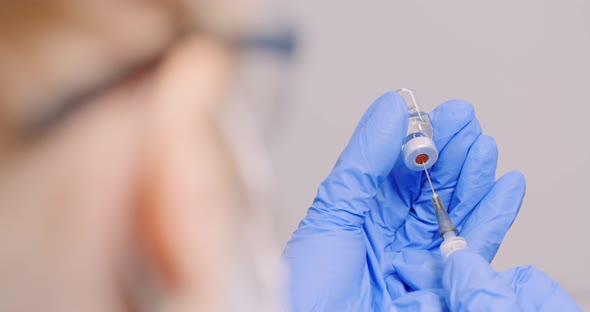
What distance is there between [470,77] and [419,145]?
0.45m

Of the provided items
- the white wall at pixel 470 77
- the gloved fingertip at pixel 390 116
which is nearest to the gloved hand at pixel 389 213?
the gloved fingertip at pixel 390 116

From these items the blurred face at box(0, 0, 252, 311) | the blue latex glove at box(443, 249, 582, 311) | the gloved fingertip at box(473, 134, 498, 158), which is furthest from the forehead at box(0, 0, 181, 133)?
the gloved fingertip at box(473, 134, 498, 158)

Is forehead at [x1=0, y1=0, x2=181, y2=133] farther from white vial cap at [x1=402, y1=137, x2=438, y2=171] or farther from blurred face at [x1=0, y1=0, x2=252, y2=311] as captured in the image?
white vial cap at [x1=402, y1=137, x2=438, y2=171]

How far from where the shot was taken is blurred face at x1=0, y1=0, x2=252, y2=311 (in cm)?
24

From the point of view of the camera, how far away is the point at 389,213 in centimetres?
106

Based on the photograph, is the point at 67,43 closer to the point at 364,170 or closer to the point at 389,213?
the point at 364,170

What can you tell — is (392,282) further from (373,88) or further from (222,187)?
(222,187)

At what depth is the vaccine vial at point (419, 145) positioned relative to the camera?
3.08ft

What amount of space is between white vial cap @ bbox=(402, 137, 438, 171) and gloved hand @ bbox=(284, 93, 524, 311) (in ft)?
0.07

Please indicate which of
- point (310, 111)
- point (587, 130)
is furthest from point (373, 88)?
point (587, 130)

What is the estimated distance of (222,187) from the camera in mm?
281

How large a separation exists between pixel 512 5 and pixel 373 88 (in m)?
0.40

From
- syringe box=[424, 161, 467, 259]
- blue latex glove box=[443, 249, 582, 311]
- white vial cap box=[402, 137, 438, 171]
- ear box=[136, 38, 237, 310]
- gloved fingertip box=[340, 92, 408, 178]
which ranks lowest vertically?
blue latex glove box=[443, 249, 582, 311]

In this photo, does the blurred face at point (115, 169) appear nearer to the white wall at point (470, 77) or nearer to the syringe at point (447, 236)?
the syringe at point (447, 236)
